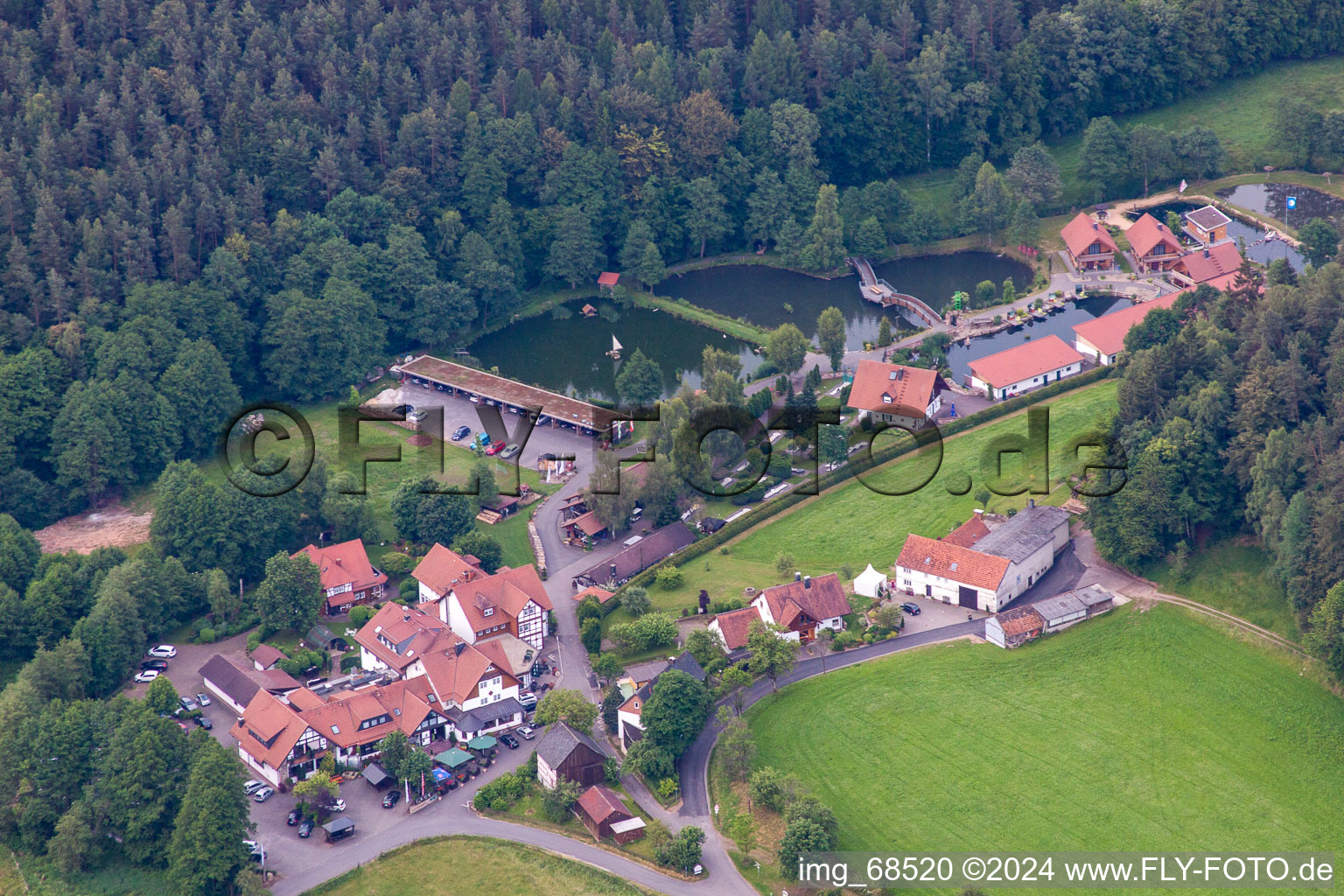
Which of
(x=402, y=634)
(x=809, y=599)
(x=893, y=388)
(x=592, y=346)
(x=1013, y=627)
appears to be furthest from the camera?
(x=592, y=346)

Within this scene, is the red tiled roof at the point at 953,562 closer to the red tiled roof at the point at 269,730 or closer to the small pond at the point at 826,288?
the red tiled roof at the point at 269,730

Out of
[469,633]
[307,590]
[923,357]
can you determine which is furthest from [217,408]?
[923,357]

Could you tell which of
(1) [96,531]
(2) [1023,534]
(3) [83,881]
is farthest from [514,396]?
(3) [83,881]

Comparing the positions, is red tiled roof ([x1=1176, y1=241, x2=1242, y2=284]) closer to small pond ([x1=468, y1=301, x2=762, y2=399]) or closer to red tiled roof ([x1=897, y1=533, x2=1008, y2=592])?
small pond ([x1=468, y1=301, x2=762, y2=399])

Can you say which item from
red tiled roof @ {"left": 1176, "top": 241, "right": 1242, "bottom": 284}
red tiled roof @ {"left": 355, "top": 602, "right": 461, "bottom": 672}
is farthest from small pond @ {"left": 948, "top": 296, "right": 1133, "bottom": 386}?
red tiled roof @ {"left": 355, "top": 602, "right": 461, "bottom": 672}

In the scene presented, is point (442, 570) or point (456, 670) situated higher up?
point (442, 570)

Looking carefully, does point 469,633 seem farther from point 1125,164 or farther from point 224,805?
point 1125,164

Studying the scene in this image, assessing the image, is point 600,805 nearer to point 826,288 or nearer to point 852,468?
point 852,468

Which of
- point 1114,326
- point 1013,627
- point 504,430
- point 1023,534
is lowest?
point 1013,627
